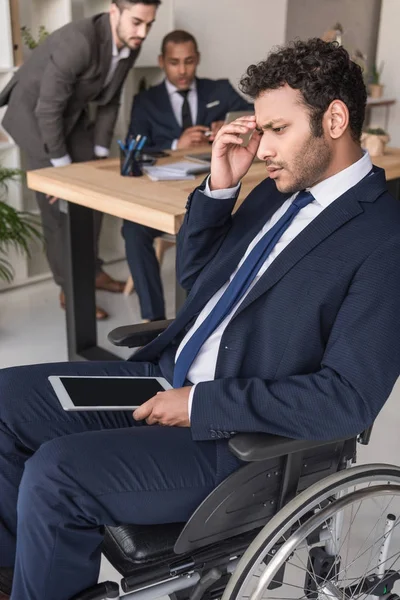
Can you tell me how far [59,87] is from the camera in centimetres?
325

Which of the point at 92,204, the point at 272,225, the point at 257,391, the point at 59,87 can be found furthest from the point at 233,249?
the point at 59,87

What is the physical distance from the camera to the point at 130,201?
7.91 feet

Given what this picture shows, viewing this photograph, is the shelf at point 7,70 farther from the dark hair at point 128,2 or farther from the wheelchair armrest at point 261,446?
the wheelchair armrest at point 261,446

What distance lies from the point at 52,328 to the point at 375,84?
3654 millimetres

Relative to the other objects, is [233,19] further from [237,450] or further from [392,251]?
[237,450]

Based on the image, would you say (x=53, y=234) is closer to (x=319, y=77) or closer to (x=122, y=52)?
(x=122, y=52)

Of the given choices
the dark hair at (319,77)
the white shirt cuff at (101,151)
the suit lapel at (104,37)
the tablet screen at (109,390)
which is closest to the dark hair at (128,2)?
the suit lapel at (104,37)

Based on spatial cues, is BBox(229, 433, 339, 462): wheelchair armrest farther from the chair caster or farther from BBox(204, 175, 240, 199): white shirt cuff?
BBox(204, 175, 240, 199): white shirt cuff

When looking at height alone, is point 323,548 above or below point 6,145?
below

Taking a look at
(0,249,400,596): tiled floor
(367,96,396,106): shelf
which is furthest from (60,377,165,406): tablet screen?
(367,96,396,106): shelf

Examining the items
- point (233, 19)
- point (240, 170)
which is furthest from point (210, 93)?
point (240, 170)

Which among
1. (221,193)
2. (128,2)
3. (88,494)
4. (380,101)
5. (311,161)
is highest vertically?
(128,2)

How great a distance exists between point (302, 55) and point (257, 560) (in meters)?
0.97

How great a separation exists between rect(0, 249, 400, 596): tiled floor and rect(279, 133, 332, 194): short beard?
1328 mm
